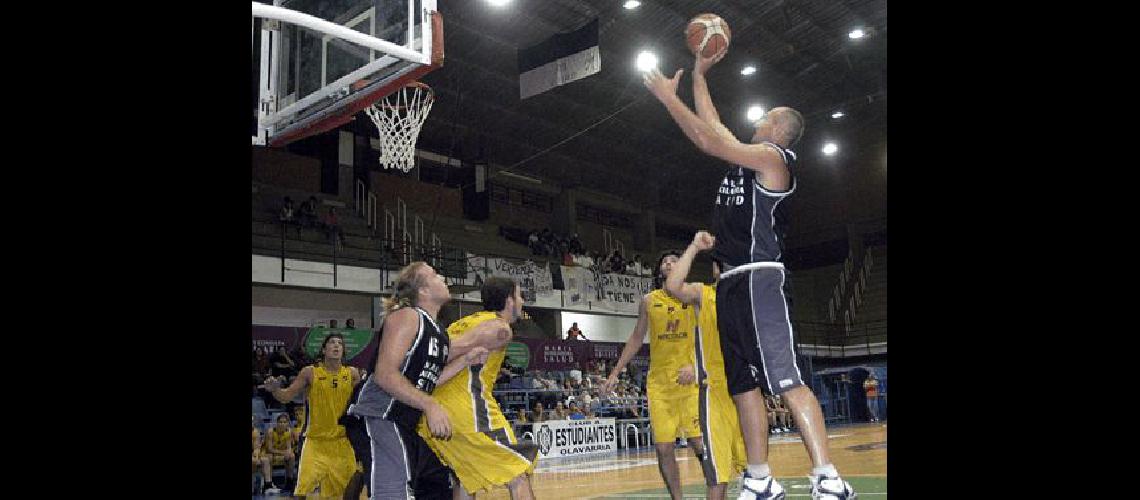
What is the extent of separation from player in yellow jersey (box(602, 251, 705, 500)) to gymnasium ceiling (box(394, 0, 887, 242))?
9.64 metres

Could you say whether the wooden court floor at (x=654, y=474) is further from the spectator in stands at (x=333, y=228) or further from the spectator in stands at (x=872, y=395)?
the spectator in stands at (x=872, y=395)

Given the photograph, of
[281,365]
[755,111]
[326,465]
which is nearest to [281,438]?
[281,365]

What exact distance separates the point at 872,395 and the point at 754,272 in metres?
20.2

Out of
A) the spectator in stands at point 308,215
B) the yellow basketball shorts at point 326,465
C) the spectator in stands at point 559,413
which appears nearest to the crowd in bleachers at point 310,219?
the spectator in stands at point 308,215

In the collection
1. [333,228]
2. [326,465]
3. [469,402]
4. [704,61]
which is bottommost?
[326,465]

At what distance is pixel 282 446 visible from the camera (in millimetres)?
10391

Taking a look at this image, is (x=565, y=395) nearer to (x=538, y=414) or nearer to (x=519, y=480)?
(x=538, y=414)

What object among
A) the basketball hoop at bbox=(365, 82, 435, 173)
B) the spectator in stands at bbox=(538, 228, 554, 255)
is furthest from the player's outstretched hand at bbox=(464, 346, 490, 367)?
the spectator in stands at bbox=(538, 228, 554, 255)

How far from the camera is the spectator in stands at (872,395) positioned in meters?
22.5

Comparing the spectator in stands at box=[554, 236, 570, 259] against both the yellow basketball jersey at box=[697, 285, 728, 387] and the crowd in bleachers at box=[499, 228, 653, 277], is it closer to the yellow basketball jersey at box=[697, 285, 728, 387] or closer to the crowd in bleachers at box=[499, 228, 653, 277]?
the crowd in bleachers at box=[499, 228, 653, 277]

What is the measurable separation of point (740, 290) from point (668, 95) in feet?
3.19

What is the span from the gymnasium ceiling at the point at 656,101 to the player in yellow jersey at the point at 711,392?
10082 mm

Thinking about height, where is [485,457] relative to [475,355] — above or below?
below
